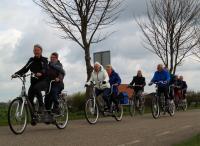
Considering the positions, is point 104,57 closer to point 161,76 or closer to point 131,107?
point 131,107

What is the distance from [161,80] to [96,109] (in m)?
4.79

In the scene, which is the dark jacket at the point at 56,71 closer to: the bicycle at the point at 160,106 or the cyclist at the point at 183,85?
the bicycle at the point at 160,106

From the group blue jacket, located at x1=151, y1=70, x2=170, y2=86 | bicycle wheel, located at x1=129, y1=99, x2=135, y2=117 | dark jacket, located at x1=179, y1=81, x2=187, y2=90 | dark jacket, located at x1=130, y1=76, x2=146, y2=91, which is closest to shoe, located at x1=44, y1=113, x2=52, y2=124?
blue jacket, located at x1=151, y1=70, x2=170, y2=86

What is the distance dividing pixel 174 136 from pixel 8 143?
384 cm

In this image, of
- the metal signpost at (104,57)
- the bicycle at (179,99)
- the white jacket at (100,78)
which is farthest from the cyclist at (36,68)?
the bicycle at (179,99)

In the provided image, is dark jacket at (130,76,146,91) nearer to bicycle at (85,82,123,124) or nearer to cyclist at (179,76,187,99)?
bicycle at (85,82,123,124)

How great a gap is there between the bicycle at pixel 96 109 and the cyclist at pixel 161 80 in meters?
2.96

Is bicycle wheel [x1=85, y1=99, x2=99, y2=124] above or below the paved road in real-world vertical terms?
above

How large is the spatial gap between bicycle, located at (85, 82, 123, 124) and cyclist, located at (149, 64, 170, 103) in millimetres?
2963

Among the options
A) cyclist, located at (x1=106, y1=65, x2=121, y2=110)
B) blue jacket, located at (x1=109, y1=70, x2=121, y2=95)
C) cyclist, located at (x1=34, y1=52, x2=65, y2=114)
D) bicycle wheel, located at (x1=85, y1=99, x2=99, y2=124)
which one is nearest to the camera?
cyclist, located at (x1=34, y1=52, x2=65, y2=114)

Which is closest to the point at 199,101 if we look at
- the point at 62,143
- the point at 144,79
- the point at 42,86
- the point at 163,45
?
the point at 163,45

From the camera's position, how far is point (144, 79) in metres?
22.9

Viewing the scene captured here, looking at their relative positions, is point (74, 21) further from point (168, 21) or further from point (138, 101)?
point (168, 21)

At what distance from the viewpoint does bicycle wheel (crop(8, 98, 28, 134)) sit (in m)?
11.9
